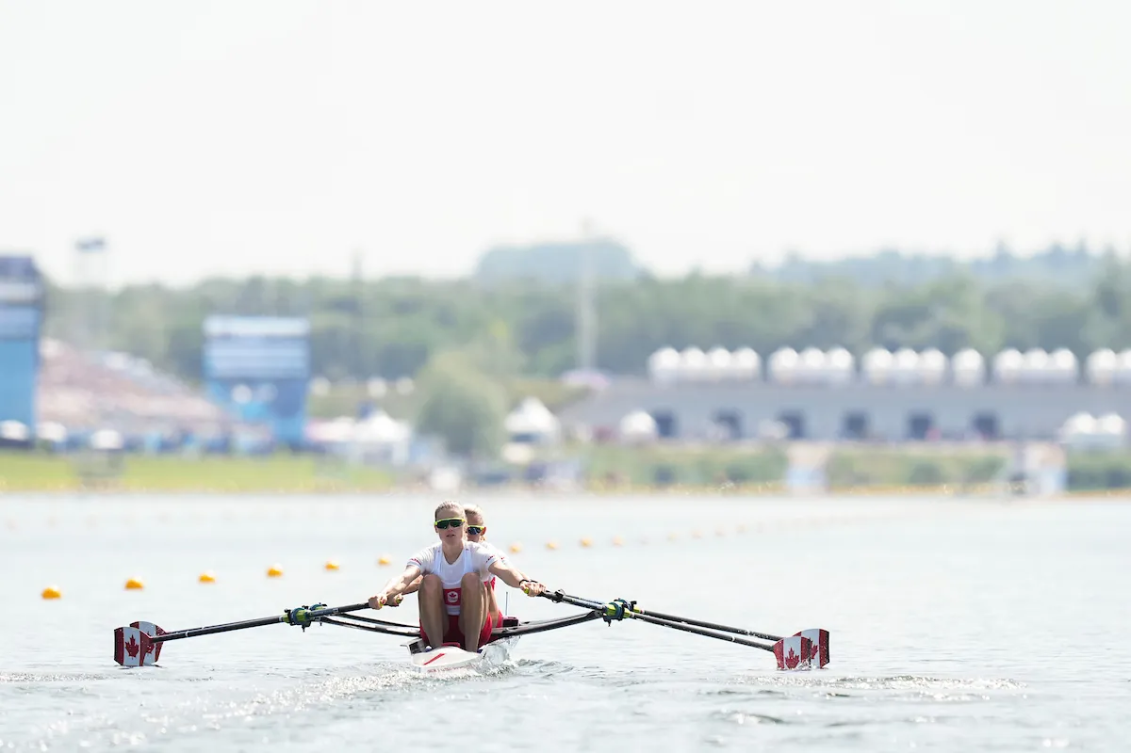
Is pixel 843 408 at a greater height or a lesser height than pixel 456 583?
greater

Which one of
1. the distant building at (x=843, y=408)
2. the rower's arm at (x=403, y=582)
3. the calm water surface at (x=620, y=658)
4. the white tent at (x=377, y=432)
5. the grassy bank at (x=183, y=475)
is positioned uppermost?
the distant building at (x=843, y=408)

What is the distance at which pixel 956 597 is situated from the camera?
42656 mm

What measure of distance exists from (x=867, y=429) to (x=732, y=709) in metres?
166

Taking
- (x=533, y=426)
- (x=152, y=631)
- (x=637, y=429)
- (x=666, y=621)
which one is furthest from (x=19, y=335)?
(x=666, y=621)

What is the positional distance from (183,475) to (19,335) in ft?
46.3

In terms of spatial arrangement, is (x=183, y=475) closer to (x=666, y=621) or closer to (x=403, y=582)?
(x=666, y=621)

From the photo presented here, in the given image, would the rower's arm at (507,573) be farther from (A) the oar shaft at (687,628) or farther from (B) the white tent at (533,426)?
(B) the white tent at (533,426)

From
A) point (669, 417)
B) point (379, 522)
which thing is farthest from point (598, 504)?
point (669, 417)

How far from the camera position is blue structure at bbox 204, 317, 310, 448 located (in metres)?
144

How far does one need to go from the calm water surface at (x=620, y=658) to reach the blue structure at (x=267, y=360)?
75949 millimetres

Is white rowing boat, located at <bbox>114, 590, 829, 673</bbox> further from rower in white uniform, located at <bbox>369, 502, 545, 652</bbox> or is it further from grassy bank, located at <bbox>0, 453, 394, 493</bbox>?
grassy bank, located at <bbox>0, 453, 394, 493</bbox>

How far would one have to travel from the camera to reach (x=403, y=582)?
26641 millimetres

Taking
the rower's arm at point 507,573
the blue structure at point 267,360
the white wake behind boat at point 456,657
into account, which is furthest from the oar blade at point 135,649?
the blue structure at point 267,360

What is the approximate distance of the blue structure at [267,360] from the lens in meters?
144
